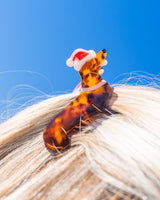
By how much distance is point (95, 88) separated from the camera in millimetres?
736

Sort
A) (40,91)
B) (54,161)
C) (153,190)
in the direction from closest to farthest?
(153,190) → (54,161) → (40,91)

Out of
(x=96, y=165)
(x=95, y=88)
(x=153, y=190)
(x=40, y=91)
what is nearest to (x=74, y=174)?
(x=96, y=165)

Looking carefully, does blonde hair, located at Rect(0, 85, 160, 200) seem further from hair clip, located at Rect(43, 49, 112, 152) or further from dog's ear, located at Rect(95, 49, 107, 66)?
dog's ear, located at Rect(95, 49, 107, 66)

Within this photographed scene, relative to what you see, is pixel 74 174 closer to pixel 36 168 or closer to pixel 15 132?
pixel 36 168

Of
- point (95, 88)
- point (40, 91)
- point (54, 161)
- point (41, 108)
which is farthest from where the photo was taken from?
point (40, 91)

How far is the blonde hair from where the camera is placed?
52cm

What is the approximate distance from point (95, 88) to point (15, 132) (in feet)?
1.18

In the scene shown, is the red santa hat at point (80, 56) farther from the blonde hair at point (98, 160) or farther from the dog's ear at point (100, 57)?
the blonde hair at point (98, 160)

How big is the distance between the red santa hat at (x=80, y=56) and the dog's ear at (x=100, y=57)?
2cm

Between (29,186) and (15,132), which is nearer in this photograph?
(29,186)

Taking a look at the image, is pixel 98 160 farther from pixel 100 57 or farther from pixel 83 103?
pixel 100 57

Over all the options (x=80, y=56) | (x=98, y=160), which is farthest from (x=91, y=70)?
(x=98, y=160)

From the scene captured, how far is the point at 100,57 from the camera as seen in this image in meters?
0.77

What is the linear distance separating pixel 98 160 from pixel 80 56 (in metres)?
0.36
